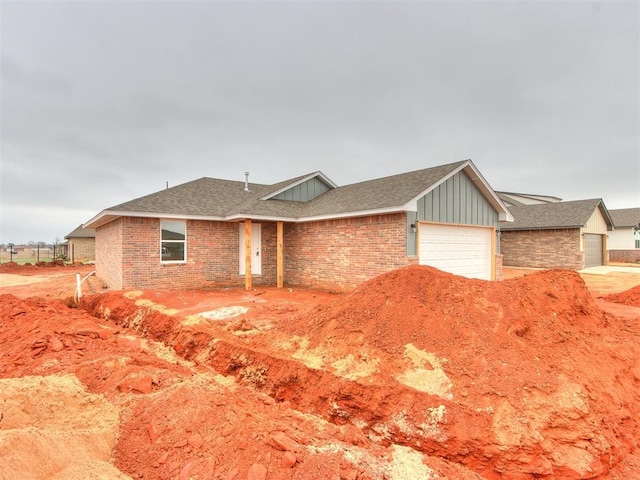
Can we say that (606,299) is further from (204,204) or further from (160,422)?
(204,204)

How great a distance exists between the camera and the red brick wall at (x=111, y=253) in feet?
38.8

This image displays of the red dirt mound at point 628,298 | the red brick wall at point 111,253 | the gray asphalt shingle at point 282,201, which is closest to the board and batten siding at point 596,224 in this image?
the red dirt mound at point 628,298

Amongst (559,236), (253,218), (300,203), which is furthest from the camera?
(559,236)

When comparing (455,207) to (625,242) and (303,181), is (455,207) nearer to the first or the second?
(303,181)

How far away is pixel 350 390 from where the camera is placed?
4.66 m

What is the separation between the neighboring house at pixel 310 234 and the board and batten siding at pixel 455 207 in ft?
0.13

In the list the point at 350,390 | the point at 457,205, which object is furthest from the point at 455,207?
the point at 350,390

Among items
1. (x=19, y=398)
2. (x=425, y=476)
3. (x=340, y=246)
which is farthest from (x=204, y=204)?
(x=425, y=476)

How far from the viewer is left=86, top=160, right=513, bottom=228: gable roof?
1110cm

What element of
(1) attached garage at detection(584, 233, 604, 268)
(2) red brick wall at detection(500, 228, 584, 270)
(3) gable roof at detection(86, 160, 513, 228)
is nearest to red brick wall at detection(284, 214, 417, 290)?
(3) gable roof at detection(86, 160, 513, 228)

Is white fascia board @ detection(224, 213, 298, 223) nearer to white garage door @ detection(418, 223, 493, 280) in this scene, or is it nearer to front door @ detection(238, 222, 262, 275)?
front door @ detection(238, 222, 262, 275)

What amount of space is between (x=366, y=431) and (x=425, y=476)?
55.2 inches

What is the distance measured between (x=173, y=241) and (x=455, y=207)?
35.5 ft

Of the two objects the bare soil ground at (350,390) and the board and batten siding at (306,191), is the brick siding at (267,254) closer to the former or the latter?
the board and batten siding at (306,191)
